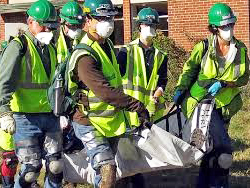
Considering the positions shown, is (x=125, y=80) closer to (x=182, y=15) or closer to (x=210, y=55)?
(x=210, y=55)

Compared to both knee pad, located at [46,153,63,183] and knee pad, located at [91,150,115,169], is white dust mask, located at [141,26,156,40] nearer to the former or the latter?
knee pad, located at [46,153,63,183]

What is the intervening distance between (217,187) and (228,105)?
85 cm

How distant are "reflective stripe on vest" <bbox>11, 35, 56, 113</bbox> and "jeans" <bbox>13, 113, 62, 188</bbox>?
9 centimetres

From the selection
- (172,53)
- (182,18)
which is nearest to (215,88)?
(172,53)

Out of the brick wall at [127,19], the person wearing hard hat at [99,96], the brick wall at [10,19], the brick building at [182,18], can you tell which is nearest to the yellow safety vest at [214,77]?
the person wearing hard hat at [99,96]

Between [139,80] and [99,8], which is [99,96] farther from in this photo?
[139,80]

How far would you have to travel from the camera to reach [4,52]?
18.5 feet

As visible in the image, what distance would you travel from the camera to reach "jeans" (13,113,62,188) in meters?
5.88

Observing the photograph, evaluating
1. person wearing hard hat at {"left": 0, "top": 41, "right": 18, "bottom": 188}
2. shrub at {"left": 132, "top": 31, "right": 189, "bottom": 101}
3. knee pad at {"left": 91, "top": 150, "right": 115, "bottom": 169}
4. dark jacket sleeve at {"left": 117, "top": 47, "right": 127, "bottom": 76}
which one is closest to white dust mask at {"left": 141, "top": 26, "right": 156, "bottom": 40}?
dark jacket sleeve at {"left": 117, "top": 47, "right": 127, "bottom": 76}

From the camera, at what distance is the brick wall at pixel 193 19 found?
16.4 metres

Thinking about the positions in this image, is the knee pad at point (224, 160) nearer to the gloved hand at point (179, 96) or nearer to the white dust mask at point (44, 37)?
the gloved hand at point (179, 96)

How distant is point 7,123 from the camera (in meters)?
5.41

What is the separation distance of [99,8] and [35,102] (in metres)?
1.24

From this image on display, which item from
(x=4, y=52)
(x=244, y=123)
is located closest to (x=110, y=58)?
(x=4, y=52)
